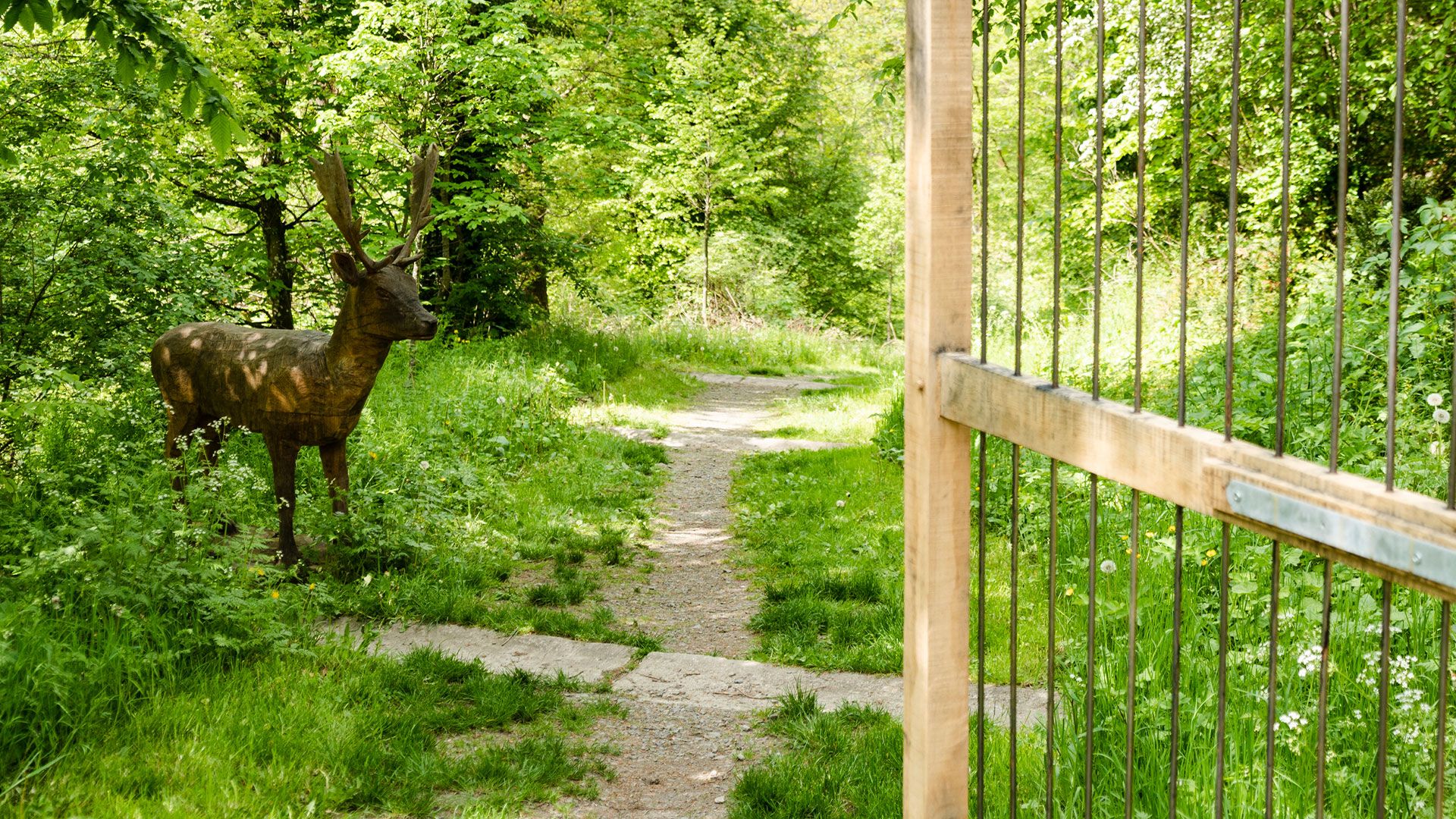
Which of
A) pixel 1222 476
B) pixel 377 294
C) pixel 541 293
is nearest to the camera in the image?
pixel 1222 476

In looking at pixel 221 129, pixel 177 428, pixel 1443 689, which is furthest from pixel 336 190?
pixel 1443 689

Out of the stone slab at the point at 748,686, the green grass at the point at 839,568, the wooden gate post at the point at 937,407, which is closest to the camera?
the wooden gate post at the point at 937,407

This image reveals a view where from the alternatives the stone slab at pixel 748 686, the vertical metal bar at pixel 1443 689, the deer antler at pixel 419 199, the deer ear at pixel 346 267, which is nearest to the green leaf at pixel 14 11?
the deer ear at pixel 346 267

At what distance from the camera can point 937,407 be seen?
2.32 meters

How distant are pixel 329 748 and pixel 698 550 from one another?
3748 millimetres

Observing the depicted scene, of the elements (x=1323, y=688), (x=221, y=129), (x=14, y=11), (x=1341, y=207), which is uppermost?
(x=14, y=11)

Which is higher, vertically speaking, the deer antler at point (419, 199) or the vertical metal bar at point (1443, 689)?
the deer antler at point (419, 199)

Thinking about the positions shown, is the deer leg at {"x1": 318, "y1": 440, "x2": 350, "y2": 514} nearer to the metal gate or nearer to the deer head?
the deer head

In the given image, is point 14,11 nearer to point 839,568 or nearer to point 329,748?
point 329,748

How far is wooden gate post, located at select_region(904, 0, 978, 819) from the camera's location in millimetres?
2203

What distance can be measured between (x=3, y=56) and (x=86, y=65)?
1.81 ft

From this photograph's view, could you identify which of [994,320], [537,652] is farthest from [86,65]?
[994,320]

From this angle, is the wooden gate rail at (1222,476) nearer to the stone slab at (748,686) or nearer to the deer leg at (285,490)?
the stone slab at (748,686)

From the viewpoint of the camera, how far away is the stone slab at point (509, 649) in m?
5.10
